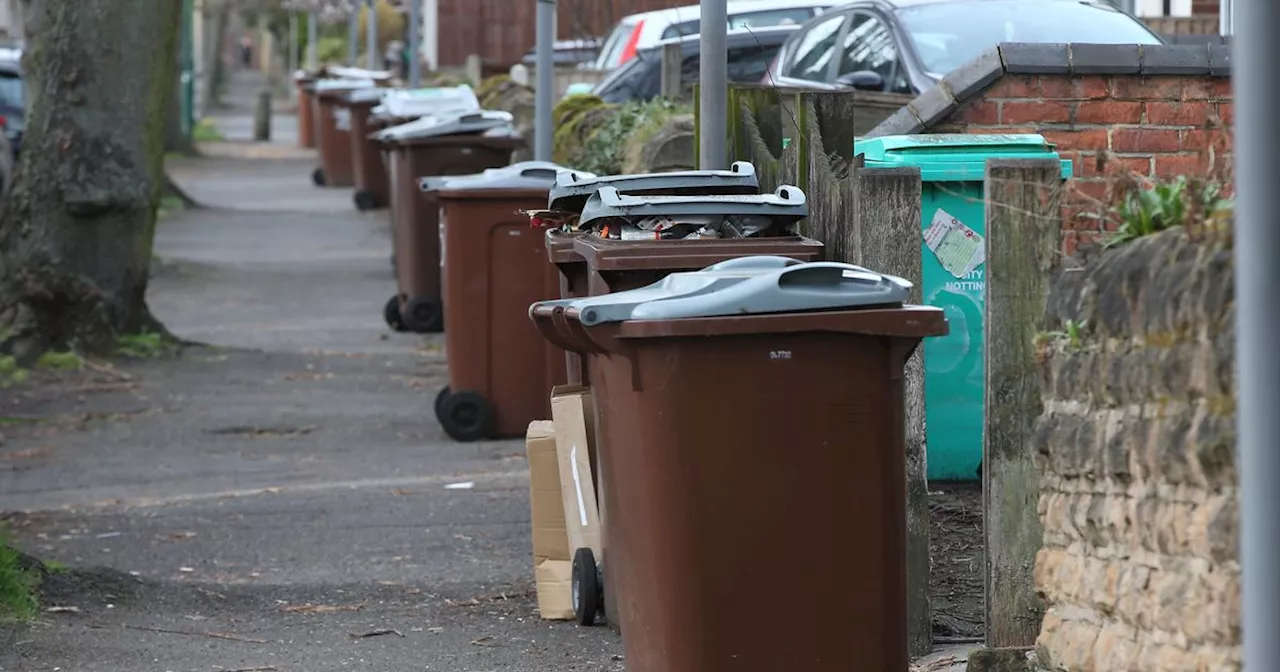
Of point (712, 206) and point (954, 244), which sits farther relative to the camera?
point (954, 244)

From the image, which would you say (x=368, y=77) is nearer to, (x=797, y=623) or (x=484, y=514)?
(x=484, y=514)

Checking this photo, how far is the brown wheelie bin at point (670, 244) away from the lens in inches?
213

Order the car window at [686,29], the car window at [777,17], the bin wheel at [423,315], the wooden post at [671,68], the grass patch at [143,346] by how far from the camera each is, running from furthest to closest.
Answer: the car window at [686,29]
the car window at [777,17]
the bin wheel at [423,315]
the wooden post at [671,68]
the grass patch at [143,346]

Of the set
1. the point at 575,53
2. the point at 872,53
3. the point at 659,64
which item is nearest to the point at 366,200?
the point at 575,53

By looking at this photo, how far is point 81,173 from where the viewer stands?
1270 centimetres

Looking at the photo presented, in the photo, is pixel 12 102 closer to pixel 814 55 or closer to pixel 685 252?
pixel 814 55

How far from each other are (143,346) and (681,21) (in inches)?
237

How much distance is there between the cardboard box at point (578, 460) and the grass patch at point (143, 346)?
747 centimetres

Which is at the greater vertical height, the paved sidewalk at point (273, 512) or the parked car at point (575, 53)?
the parked car at point (575, 53)

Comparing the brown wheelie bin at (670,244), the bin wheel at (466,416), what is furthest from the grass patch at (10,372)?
the brown wheelie bin at (670,244)

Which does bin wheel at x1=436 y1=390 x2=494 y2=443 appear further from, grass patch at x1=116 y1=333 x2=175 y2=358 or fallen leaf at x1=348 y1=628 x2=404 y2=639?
grass patch at x1=116 y1=333 x2=175 y2=358

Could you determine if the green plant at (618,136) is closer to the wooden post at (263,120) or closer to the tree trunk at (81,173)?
the tree trunk at (81,173)

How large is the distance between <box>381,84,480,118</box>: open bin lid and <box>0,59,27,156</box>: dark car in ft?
22.6

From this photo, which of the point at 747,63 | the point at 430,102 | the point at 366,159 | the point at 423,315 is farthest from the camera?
the point at 366,159
